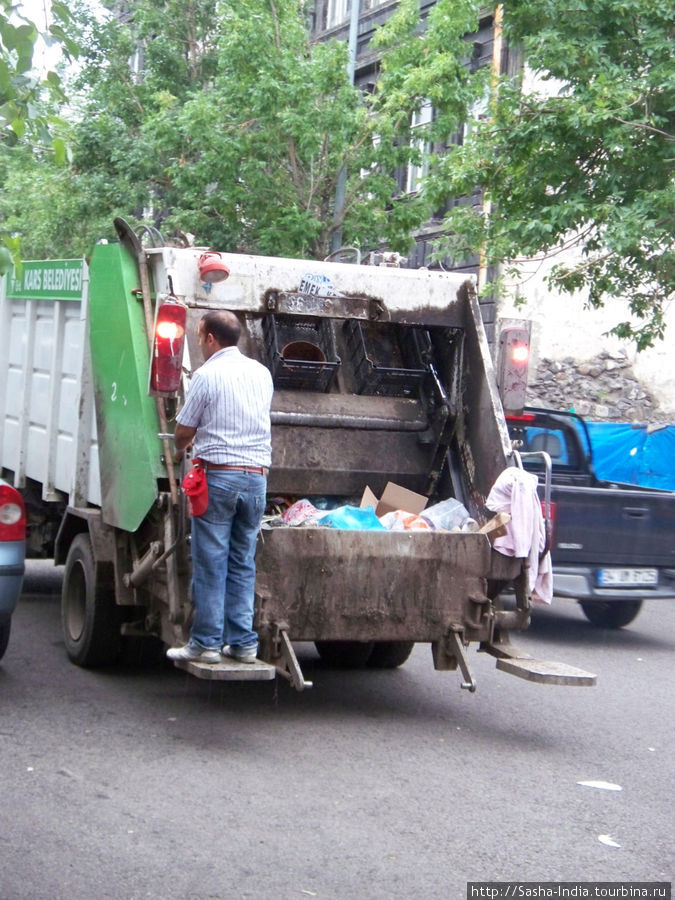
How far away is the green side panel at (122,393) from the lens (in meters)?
6.39

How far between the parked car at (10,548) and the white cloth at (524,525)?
98.4 inches

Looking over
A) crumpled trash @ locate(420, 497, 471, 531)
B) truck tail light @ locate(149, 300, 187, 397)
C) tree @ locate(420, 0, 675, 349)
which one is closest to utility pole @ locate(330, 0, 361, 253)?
tree @ locate(420, 0, 675, 349)

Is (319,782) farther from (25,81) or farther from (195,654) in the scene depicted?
(25,81)

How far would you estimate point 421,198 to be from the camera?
57.0 feet

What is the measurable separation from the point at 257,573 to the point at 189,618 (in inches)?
15.6

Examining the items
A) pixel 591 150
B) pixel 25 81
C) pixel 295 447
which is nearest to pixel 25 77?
pixel 25 81

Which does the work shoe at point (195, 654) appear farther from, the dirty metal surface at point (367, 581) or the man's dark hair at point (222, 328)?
the man's dark hair at point (222, 328)

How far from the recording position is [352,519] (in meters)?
6.71

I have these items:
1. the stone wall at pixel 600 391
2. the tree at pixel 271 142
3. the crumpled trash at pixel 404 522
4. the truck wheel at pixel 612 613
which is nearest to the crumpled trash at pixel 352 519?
the crumpled trash at pixel 404 522

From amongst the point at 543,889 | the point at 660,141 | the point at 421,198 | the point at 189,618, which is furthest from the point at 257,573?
the point at 421,198

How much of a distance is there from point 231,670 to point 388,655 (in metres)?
2.34

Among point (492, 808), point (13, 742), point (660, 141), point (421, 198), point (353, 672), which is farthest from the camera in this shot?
point (421, 198)

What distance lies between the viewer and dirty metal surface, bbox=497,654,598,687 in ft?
20.4

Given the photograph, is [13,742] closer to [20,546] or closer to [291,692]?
[20,546]
